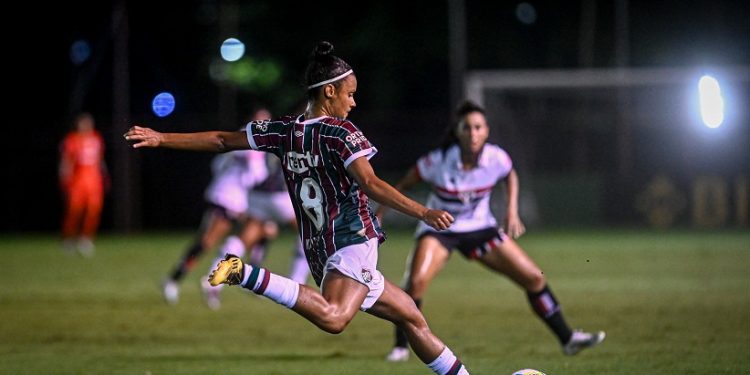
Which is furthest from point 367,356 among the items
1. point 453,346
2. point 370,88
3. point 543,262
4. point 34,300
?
point 370,88

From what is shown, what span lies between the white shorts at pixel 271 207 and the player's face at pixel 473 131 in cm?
418

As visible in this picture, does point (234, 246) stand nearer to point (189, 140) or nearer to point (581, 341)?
point (581, 341)

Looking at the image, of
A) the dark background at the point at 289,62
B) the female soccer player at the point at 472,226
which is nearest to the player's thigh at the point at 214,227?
the female soccer player at the point at 472,226

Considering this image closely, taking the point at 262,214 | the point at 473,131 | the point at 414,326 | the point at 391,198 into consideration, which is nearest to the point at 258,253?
the point at 262,214

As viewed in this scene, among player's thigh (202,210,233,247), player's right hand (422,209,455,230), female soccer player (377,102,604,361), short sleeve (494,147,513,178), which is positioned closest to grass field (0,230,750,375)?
female soccer player (377,102,604,361)

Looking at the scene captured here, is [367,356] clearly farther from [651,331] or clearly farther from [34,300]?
[34,300]

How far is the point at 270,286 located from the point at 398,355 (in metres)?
2.98

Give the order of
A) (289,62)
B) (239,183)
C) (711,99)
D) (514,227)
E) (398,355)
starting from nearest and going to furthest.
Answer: (514,227), (398,355), (239,183), (711,99), (289,62)

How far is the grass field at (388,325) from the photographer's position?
8773mm

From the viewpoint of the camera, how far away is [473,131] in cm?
912

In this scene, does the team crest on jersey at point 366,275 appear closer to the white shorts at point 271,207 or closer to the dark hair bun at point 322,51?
the dark hair bun at point 322,51

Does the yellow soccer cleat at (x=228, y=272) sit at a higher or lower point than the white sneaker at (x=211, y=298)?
higher

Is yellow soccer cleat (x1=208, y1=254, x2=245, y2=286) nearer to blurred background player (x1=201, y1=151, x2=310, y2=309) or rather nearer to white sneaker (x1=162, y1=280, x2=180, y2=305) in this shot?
blurred background player (x1=201, y1=151, x2=310, y2=309)

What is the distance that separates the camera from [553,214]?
2655cm
